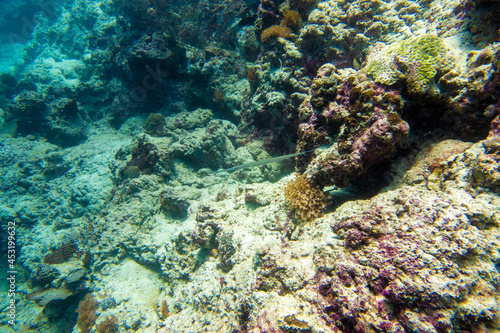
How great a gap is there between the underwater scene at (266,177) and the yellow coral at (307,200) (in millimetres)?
43

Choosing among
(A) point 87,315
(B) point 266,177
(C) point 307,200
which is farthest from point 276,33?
(A) point 87,315

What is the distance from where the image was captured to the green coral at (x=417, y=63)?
3301 mm

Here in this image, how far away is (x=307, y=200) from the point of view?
4.01 m

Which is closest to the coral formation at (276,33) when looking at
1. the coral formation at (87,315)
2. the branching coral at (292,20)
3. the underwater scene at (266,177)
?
the underwater scene at (266,177)

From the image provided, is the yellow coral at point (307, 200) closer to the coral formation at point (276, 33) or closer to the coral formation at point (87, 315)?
the coral formation at point (276, 33)

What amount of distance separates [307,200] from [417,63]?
3.04 m

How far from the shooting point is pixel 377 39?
5594 millimetres

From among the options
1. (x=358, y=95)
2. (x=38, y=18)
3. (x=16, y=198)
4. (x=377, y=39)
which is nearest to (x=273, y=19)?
(x=377, y=39)

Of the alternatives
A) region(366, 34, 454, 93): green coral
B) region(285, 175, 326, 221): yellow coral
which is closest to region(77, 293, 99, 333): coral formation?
region(285, 175, 326, 221): yellow coral

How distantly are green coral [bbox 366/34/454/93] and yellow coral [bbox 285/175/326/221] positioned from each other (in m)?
2.28

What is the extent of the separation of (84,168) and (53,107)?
4964 mm

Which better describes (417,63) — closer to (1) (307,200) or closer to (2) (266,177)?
(1) (307,200)

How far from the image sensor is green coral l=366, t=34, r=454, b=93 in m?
3.30

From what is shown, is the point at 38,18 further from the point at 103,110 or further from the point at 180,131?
the point at 180,131
